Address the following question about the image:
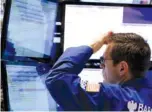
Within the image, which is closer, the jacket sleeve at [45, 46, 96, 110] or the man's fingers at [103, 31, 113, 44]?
the jacket sleeve at [45, 46, 96, 110]

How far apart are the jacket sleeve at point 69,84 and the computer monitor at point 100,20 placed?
5.2 inches

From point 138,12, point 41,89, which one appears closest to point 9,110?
point 41,89

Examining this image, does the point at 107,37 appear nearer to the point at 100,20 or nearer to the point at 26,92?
the point at 100,20

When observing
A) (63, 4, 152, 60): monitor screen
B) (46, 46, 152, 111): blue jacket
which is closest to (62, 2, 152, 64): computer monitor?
(63, 4, 152, 60): monitor screen

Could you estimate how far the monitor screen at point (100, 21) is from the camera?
1.79 m

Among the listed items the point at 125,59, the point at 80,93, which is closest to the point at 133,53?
the point at 125,59

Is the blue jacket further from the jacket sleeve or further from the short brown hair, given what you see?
the short brown hair

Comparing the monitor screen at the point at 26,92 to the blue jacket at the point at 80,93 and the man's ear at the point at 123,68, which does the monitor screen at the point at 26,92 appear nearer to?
the blue jacket at the point at 80,93

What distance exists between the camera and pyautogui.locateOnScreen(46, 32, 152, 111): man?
1.66m

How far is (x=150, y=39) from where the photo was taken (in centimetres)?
179

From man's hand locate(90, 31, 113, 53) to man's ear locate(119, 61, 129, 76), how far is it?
0.12 meters

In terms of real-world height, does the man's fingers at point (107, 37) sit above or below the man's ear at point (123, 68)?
above

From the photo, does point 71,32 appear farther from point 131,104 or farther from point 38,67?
point 131,104

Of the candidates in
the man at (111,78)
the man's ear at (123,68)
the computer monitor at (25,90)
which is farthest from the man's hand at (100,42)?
the computer monitor at (25,90)
